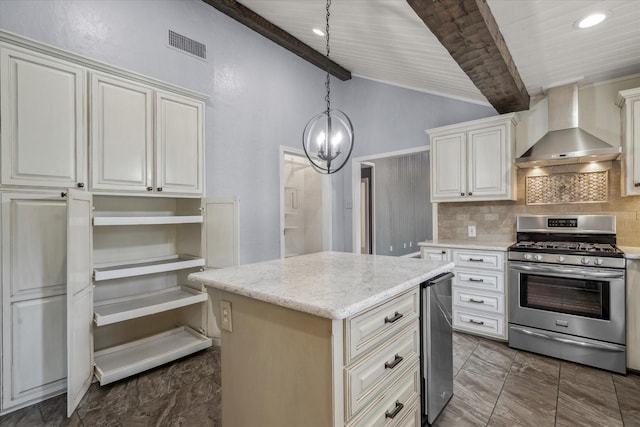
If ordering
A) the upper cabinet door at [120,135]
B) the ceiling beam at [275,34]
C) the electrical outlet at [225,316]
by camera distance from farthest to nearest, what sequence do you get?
the ceiling beam at [275,34] < the upper cabinet door at [120,135] < the electrical outlet at [225,316]

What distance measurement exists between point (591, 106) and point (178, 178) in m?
4.06

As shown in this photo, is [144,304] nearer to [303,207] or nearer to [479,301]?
[479,301]

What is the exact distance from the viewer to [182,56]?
316cm

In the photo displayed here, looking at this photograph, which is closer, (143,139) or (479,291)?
(143,139)

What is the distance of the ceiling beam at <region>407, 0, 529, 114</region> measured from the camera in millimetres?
1692

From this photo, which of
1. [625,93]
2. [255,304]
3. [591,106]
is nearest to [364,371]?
[255,304]

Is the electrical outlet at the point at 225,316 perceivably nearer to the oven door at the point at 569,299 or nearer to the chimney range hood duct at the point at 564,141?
the oven door at the point at 569,299

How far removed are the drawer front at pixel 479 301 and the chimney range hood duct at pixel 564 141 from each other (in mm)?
1408

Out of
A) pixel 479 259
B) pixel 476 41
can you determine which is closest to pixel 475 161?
pixel 479 259

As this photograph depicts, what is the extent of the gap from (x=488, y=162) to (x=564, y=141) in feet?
2.16

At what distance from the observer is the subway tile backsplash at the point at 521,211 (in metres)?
2.87

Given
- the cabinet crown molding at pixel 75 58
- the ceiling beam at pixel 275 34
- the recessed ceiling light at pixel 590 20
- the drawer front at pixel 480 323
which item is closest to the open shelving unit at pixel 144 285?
the cabinet crown molding at pixel 75 58

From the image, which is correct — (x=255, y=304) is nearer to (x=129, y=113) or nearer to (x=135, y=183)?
(x=135, y=183)

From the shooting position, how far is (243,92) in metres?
3.73
